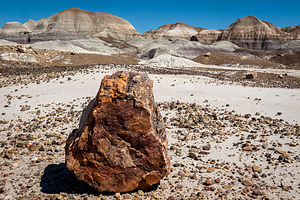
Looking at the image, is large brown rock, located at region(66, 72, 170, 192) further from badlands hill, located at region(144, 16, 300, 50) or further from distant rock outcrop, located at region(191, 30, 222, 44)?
distant rock outcrop, located at region(191, 30, 222, 44)

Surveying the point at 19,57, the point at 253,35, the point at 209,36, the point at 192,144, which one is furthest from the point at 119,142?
the point at 209,36

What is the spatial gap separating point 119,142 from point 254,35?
89.1 metres

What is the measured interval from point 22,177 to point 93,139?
175 cm

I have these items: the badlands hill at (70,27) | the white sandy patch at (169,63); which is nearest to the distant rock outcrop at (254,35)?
the badlands hill at (70,27)

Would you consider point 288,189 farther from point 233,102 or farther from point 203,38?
point 203,38

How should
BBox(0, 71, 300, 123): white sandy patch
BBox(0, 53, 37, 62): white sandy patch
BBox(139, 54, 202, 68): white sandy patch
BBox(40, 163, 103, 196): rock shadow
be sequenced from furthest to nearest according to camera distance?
BBox(139, 54, 202, 68): white sandy patch, BBox(0, 53, 37, 62): white sandy patch, BBox(0, 71, 300, 123): white sandy patch, BBox(40, 163, 103, 196): rock shadow

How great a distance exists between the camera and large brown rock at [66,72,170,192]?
308cm

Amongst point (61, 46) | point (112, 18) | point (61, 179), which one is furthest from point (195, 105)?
point (112, 18)

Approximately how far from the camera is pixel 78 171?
3193mm

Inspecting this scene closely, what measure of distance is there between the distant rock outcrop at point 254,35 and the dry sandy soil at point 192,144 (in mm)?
78131

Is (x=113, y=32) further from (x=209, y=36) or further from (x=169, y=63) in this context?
(x=169, y=63)

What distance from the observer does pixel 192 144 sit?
5.05m

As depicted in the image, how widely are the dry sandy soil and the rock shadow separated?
0.02 metres

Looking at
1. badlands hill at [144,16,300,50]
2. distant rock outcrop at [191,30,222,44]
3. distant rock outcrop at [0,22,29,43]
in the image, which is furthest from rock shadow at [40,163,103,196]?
distant rock outcrop at [191,30,222,44]
